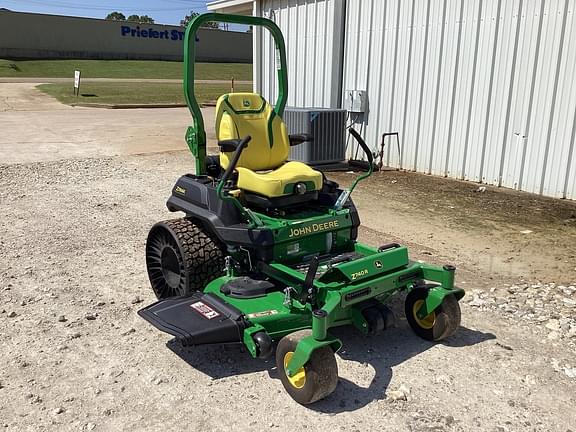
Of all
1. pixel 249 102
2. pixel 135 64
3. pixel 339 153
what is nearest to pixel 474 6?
pixel 339 153

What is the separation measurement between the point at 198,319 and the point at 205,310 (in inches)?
4.5

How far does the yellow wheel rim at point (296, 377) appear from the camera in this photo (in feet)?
10.1

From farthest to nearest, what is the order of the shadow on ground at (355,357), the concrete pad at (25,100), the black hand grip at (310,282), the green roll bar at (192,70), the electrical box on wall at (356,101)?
the concrete pad at (25,100), the electrical box on wall at (356,101), the green roll bar at (192,70), the black hand grip at (310,282), the shadow on ground at (355,357)

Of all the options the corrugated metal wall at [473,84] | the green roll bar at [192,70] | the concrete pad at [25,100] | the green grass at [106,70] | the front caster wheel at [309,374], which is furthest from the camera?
the green grass at [106,70]

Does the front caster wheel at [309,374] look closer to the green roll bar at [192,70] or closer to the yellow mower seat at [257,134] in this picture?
the yellow mower seat at [257,134]

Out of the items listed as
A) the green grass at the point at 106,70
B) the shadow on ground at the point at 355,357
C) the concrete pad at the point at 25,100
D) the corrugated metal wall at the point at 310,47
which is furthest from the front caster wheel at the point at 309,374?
Result: the green grass at the point at 106,70

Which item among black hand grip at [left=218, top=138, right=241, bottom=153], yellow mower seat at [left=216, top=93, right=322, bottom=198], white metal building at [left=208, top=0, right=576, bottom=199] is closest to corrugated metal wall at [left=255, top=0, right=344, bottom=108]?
white metal building at [left=208, top=0, right=576, bottom=199]

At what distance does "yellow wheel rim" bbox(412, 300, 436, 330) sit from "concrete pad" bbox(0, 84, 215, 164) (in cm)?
876

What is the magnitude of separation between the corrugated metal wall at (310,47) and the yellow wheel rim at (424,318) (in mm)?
7434

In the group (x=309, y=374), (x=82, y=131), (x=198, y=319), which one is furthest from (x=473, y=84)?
(x=82, y=131)

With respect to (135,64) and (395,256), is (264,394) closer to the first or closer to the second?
(395,256)

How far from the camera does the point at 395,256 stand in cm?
378

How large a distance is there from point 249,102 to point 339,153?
5720 mm

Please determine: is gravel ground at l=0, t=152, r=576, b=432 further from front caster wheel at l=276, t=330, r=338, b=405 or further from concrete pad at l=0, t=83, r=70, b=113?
concrete pad at l=0, t=83, r=70, b=113
